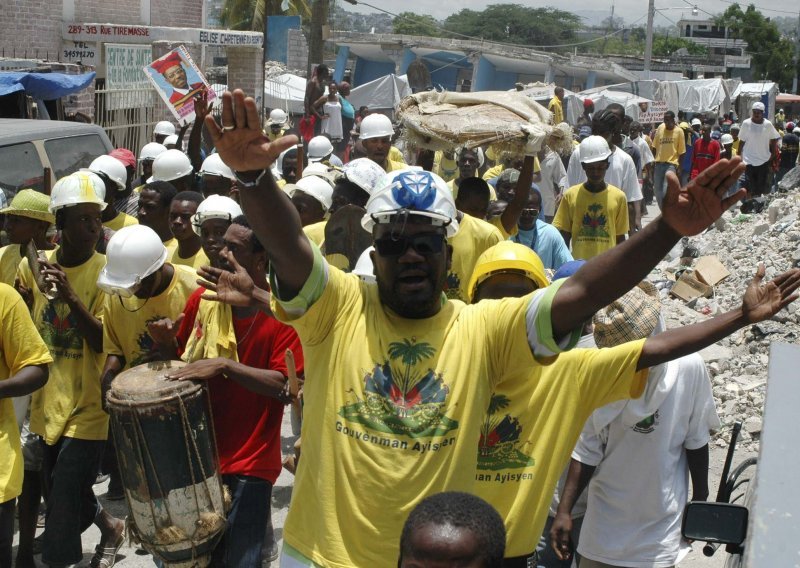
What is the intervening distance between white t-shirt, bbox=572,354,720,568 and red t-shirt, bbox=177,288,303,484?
4.18 ft

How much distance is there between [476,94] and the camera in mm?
7211

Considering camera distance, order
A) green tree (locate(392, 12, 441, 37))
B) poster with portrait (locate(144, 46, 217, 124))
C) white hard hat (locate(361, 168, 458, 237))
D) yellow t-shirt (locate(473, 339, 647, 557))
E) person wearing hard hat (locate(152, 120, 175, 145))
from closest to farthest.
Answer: white hard hat (locate(361, 168, 458, 237))
yellow t-shirt (locate(473, 339, 647, 557))
poster with portrait (locate(144, 46, 217, 124))
person wearing hard hat (locate(152, 120, 175, 145))
green tree (locate(392, 12, 441, 37))

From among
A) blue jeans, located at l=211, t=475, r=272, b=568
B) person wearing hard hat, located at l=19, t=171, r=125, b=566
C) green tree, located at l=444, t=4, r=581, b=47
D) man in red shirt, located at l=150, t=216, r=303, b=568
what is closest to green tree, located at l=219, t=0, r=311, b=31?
person wearing hard hat, located at l=19, t=171, r=125, b=566

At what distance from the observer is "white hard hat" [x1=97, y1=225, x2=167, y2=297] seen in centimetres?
510

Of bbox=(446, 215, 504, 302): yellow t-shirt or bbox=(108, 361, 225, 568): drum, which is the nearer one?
bbox=(108, 361, 225, 568): drum

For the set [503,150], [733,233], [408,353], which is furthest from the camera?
[733,233]

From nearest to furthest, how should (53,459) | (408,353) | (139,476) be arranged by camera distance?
1. (408,353)
2. (139,476)
3. (53,459)

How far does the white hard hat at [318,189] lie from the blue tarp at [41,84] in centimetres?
645

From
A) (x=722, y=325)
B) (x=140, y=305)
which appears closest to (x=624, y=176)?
(x=140, y=305)

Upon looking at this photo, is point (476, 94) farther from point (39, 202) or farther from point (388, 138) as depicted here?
point (39, 202)

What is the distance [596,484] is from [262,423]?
1.41 metres

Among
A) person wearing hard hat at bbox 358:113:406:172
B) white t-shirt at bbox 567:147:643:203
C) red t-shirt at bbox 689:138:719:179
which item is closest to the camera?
Answer: person wearing hard hat at bbox 358:113:406:172

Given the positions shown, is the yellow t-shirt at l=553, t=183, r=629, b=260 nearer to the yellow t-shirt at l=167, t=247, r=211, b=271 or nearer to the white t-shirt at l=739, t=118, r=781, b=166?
the yellow t-shirt at l=167, t=247, r=211, b=271

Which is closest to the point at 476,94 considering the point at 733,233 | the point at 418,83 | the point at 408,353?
the point at 408,353
